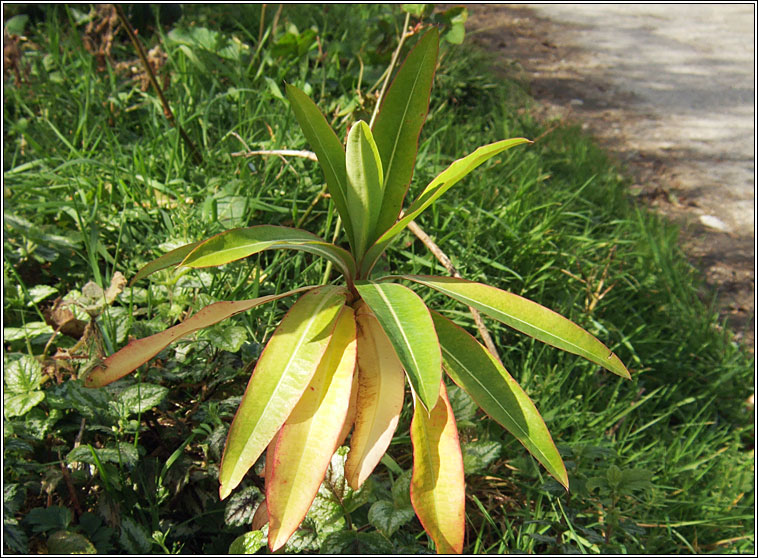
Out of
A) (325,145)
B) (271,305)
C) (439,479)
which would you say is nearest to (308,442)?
(439,479)

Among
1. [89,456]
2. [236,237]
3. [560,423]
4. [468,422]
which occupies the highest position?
[236,237]

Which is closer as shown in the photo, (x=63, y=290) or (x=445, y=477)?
(x=445, y=477)

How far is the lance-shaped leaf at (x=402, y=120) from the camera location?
1231 millimetres

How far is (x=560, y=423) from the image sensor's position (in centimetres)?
179

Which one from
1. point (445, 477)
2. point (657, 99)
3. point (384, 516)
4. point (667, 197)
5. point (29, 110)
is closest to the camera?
point (445, 477)

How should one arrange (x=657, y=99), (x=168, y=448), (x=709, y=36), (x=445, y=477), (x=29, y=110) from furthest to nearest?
(x=709, y=36) < (x=657, y=99) < (x=29, y=110) < (x=168, y=448) < (x=445, y=477)

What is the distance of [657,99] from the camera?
4051mm

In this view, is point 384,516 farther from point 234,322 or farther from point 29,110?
point 29,110

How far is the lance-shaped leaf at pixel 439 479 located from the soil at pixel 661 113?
6.39 feet

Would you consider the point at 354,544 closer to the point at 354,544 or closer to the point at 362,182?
the point at 354,544

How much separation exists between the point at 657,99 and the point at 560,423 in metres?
3.01

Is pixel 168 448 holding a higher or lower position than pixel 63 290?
lower

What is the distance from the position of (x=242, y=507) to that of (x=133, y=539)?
207 millimetres

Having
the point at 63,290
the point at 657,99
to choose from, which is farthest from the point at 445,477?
the point at 657,99
